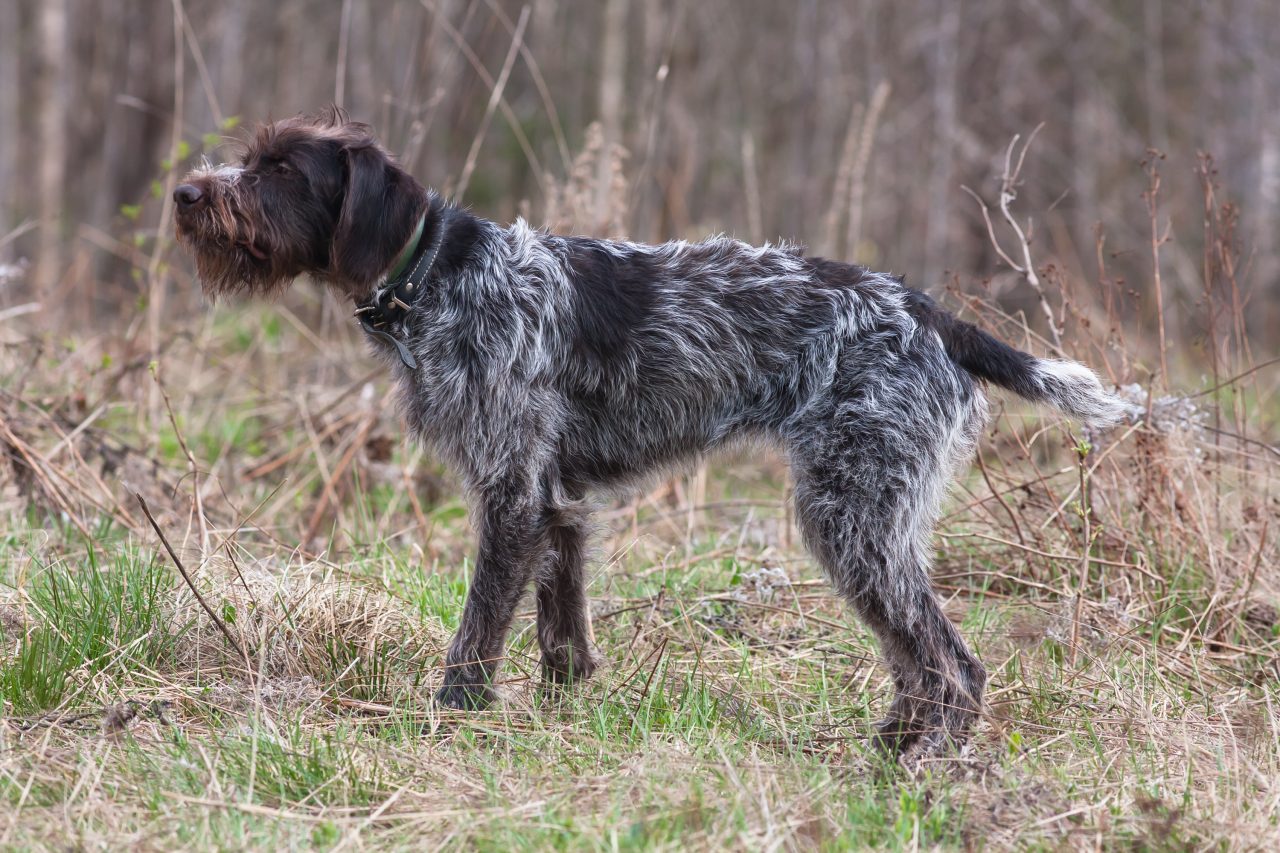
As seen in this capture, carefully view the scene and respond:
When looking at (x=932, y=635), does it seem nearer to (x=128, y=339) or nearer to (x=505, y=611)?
(x=505, y=611)

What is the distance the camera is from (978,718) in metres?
3.66

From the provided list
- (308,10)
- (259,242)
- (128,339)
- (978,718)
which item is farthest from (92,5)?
(978,718)

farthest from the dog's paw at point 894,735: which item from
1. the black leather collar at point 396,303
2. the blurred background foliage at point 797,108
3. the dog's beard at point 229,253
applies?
the blurred background foliage at point 797,108

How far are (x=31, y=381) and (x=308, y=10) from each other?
11.8 metres

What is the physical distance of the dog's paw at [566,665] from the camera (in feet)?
13.3

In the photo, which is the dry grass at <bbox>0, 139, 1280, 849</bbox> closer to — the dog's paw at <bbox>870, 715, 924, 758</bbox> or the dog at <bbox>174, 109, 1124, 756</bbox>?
the dog's paw at <bbox>870, 715, 924, 758</bbox>

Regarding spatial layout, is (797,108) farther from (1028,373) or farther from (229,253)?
(229,253)

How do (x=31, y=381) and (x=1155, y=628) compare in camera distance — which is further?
Answer: (x=31, y=381)

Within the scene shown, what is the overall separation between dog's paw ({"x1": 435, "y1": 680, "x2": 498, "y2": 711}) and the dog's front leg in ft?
0.09

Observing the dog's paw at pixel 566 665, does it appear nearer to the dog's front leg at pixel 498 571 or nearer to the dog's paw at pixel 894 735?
the dog's front leg at pixel 498 571

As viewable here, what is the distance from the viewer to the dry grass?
9.54 ft

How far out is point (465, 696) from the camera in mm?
3691

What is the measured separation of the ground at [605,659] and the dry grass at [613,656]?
0.01 meters

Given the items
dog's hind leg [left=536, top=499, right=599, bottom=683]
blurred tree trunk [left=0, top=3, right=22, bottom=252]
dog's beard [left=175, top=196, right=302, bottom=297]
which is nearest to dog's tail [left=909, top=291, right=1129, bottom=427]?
dog's hind leg [left=536, top=499, right=599, bottom=683]
